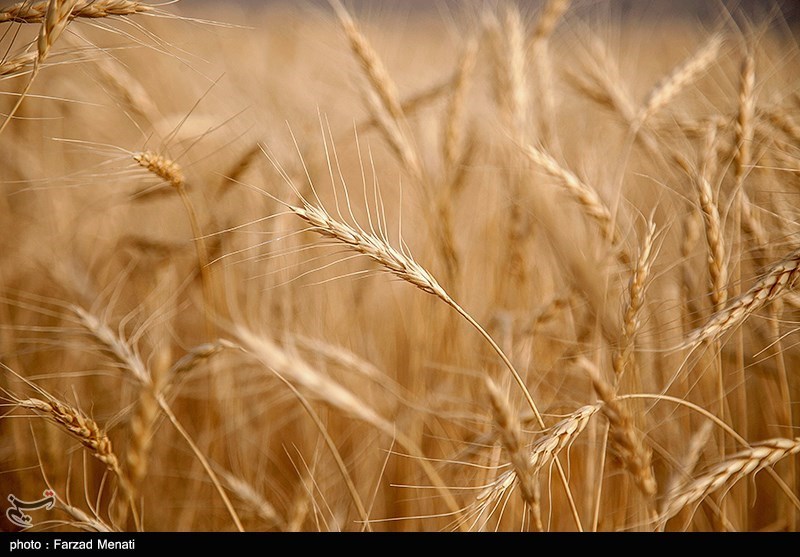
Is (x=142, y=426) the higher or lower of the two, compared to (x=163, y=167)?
lower

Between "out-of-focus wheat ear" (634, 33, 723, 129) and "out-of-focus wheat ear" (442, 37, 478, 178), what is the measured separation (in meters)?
0.43

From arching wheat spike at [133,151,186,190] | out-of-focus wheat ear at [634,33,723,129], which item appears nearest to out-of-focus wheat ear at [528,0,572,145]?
out-of-focus wheat ear at [634,33,723,129]

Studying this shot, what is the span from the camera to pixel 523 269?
1.38 metres

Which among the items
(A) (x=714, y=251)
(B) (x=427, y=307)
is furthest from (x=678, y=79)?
(B) (x=427, y=307)

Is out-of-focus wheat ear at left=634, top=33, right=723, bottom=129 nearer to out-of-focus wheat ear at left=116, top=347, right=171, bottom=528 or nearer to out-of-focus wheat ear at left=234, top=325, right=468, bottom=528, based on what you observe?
out-of-focus wheat ear at left=234, top=325, right=468, bottom=528

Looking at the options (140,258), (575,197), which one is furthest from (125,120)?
(575,197)

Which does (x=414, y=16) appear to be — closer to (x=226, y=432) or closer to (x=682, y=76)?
(x=682, y=76)

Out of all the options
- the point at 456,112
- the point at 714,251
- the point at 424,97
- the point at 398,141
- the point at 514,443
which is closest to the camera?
the point at 514,443

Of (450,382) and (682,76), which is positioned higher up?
(682,76)

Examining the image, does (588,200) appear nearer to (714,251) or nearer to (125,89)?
(714,251)

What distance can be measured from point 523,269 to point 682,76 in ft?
2.01

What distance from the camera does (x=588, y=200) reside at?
99 cm

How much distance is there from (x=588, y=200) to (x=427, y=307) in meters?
0.61

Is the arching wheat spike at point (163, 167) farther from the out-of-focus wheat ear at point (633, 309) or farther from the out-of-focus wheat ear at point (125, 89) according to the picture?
the out-of-focus wheat ear at point (633, 309)
